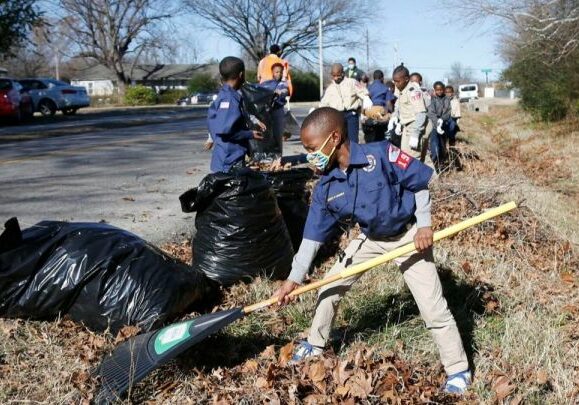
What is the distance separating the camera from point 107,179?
24.7 ft

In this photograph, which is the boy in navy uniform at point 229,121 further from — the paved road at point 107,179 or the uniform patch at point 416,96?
the uniform patch at point 416,96

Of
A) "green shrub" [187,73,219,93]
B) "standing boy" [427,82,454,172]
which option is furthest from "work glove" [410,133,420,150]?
"green shrub" [187,73,219,93]

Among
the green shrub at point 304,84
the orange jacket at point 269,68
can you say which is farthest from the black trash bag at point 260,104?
the green shrub at point 304,84

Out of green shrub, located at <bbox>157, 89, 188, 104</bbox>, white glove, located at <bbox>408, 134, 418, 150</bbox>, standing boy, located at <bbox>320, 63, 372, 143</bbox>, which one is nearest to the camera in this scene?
white glove, located at <bbox>408, 134, 418, 150</bbox>

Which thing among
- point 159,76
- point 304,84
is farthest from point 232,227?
point 159,76

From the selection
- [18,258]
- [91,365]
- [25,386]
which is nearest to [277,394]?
[91,365]

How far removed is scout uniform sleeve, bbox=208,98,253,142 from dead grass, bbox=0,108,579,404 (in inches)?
37.8

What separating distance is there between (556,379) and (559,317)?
776 millimetres

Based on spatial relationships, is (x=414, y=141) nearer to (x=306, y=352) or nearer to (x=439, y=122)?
(x=439, y=122)

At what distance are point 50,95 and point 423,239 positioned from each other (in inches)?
895

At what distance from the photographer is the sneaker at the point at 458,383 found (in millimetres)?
2963

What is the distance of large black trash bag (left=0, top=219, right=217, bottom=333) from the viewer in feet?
11.2

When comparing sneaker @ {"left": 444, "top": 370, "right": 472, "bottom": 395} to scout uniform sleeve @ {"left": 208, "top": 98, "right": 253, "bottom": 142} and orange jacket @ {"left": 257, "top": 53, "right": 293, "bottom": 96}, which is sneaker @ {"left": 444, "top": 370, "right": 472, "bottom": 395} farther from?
orange jacket @ {"left": 257, "top": 53, "right": 293, "bottom": 96}

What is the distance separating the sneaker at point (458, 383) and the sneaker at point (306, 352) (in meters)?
0.65
